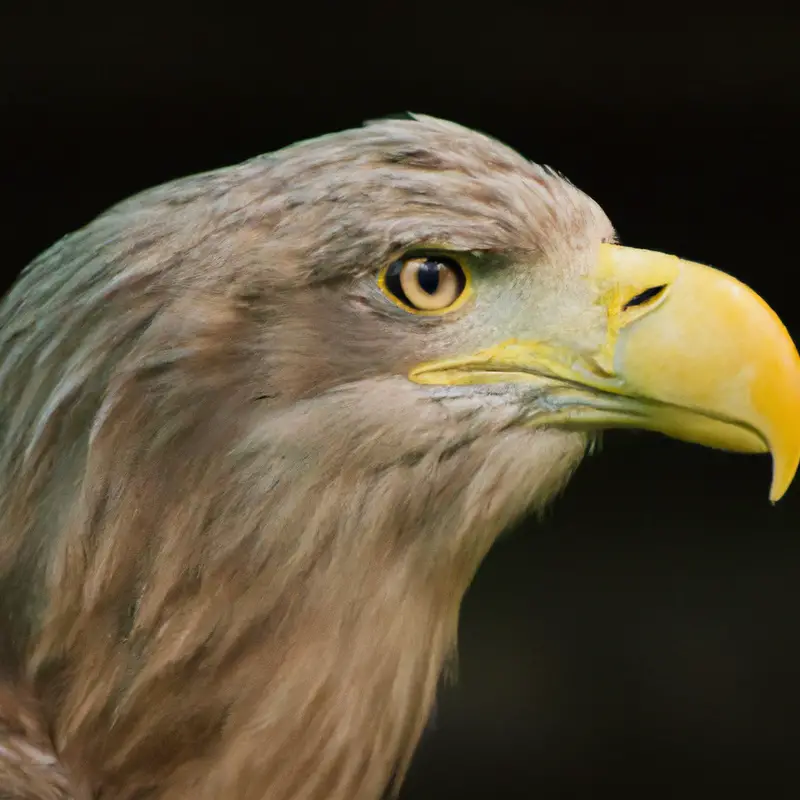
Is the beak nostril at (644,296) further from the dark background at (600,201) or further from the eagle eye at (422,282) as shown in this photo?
the dark background at (600,201)

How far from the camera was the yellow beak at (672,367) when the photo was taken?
72 cm

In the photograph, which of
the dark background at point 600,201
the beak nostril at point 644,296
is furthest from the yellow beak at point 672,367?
the dark background at point 600,201

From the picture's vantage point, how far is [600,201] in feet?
4.56

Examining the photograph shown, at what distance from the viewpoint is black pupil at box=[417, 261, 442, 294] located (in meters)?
0.72

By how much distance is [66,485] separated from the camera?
28.9 inches

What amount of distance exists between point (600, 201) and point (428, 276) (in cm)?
74

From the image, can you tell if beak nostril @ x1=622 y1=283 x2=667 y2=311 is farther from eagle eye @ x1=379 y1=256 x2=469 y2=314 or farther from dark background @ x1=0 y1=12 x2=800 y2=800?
dark background @ x1=0 y1=12 x2=800 y2=800

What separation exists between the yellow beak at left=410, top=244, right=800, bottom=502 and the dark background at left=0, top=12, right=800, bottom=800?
0.90 ft

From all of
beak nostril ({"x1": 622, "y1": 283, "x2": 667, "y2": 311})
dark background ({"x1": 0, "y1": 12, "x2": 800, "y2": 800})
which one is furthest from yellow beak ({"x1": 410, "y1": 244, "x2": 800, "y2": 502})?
dark background ({"x1": 0, "y1": 12, "x2": 800, "y2": 800})

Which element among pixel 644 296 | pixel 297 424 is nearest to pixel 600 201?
pixel 644 296

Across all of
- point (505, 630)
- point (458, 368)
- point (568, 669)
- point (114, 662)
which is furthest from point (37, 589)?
point (568, 669)

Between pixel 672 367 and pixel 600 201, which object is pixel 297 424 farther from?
pixel 600 201

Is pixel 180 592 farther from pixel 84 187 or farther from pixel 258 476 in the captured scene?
pixel 84 187

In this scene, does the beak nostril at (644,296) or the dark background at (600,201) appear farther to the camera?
the dark background at (600,201)
